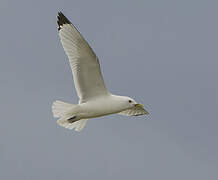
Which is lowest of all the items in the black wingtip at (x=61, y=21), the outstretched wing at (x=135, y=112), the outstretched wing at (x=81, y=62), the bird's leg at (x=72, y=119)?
the bird's leg at (x=72, y=119)

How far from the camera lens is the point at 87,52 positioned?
647 inches

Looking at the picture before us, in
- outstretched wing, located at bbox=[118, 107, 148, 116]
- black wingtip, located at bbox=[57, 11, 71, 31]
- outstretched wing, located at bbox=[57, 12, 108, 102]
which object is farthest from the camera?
outstretched wing, located at bbox=[118, 107, 148, 116]

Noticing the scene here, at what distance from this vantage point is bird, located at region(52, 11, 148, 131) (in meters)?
16.5

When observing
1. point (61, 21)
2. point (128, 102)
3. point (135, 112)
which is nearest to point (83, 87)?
point (128, 102)

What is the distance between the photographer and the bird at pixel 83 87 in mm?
16516

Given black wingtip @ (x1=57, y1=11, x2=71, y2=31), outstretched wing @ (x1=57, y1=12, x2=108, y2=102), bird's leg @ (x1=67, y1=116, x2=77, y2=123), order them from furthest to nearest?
bird's leg @ (x1=67, y1=116, x2=77, y2=123), black wingtip @ (x1=57, y1=11, x2=71, y2=31), outstretched wing @ (x1=57, y1=12, x2=108, y2=102)

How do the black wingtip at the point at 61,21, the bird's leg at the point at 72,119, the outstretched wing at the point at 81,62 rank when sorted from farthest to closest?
1. the bird's leg at the point at 72,119
2. the black wingtip at the point at 61,21
3. the outstretched wing at the point at 81,62

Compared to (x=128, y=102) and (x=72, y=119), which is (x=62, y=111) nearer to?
(x=72, y=119)

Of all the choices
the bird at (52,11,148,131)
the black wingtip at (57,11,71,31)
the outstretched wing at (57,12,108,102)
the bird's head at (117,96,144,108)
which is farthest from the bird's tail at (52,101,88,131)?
the black wingtip at (57,11,71,31)

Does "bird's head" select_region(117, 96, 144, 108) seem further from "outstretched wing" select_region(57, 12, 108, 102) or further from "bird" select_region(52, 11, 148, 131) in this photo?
"outstretched wing" select_region(57, 12, 108, 102)

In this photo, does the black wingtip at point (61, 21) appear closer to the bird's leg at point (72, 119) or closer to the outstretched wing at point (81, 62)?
the outstretched wing at point (81, 62)

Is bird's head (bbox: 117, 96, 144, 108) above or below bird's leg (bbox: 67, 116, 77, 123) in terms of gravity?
above

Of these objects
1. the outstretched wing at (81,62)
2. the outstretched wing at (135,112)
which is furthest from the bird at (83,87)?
the outstretched wing at (135,112)

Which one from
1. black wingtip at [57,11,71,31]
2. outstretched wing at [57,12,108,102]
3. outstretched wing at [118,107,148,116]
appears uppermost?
black wingtip at [57,11,71,31]
